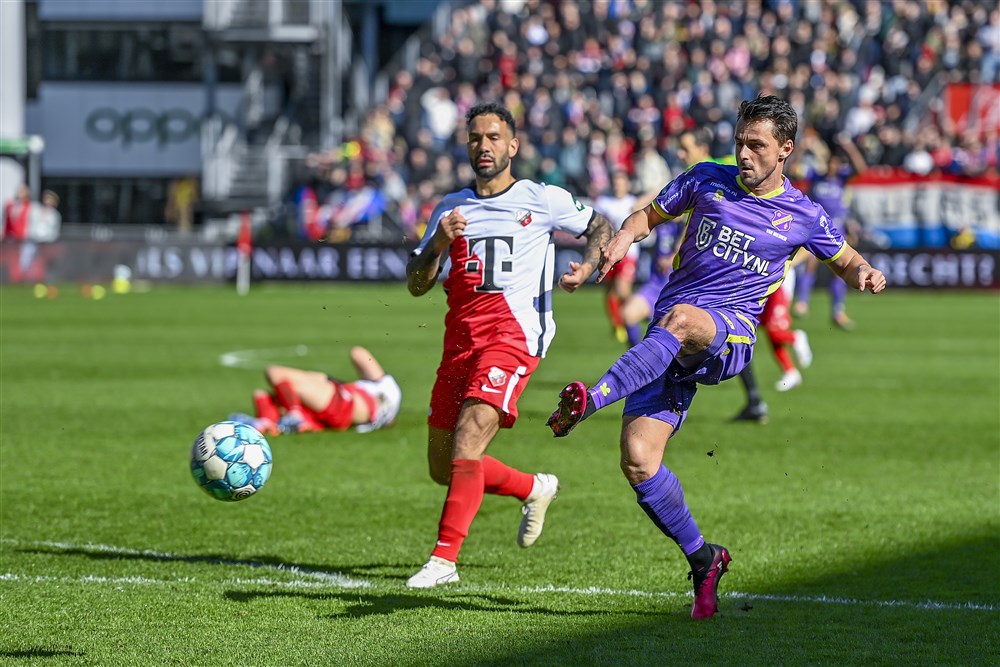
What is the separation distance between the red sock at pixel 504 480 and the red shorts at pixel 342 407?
15.8 feet

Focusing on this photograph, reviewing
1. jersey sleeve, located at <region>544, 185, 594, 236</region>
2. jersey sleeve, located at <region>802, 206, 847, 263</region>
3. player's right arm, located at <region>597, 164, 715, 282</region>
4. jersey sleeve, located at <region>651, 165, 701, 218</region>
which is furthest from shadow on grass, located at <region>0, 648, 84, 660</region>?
jersey sleeve, located at <region>802, 206, 847, 263</region>

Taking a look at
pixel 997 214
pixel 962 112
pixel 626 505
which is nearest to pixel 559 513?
pixel 626 505

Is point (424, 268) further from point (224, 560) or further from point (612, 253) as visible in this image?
point (224, 560)

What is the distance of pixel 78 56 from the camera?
48375mm

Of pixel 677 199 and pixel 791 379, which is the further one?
pixel 791 379

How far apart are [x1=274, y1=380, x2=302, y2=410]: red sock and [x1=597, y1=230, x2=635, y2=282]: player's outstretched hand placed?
5.98 meters

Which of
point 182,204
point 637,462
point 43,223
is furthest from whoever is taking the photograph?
point 182,204

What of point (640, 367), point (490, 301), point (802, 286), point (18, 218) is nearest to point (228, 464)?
point (490, 301)

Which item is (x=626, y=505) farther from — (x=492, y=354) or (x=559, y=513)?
(x=492, y=354)

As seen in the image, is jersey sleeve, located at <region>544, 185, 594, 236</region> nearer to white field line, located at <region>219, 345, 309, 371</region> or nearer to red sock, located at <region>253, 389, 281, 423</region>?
red sock, located at <region>253, 389, 281, 423</region>

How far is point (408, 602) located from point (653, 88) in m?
30.5

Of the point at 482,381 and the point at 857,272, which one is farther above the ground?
the point at 857,272

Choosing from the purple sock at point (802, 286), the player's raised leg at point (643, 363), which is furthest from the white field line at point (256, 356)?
the player's raised leg at point (643, 363)

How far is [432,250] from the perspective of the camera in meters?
6.83
